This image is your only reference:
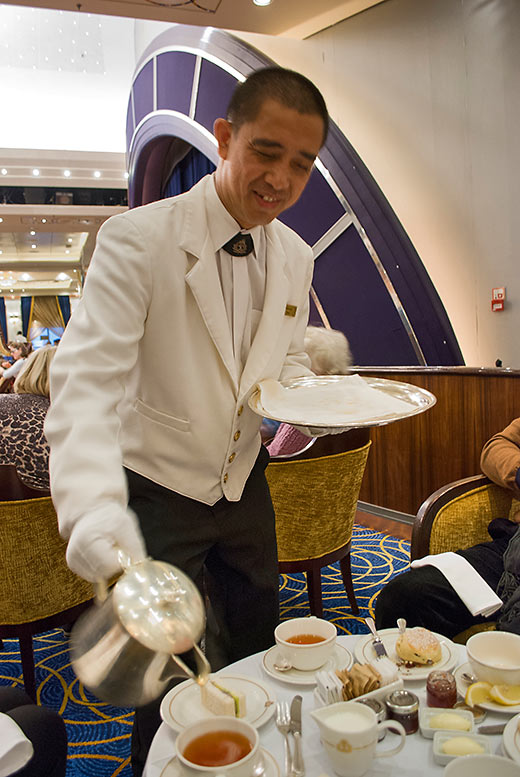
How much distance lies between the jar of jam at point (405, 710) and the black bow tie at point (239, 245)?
95 cm

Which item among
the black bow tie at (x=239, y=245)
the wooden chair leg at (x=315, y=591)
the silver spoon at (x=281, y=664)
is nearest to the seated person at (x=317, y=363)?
the wooden chair leg at (x=315, y=591)

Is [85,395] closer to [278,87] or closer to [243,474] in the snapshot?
[243,474]

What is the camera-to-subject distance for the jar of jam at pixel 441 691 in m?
1.07

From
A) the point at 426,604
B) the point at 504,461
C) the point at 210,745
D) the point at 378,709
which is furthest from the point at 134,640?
the point at 504,461

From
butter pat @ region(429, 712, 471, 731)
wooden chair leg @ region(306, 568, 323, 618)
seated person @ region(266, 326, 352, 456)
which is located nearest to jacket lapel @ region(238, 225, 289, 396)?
butter pat @ region(429, 712, 471, 731)

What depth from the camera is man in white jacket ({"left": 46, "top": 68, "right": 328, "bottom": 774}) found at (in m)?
1.18

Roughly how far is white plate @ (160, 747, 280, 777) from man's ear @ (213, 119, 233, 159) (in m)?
1.15

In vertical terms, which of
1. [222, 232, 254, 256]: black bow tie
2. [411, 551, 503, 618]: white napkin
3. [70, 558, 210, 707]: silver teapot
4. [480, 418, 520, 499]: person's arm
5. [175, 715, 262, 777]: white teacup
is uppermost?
[222, 232, 254, 256]: black bow tie

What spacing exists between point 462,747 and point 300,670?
1.13ft

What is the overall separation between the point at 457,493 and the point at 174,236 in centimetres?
137

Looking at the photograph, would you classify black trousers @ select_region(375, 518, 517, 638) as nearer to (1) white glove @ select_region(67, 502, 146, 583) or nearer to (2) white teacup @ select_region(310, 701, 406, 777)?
(2) white teacup @ select_region(310, 701, 406, 777)

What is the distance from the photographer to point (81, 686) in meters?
2.45

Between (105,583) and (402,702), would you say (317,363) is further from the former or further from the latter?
(105,583)

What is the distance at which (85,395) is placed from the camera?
3.49 feet
